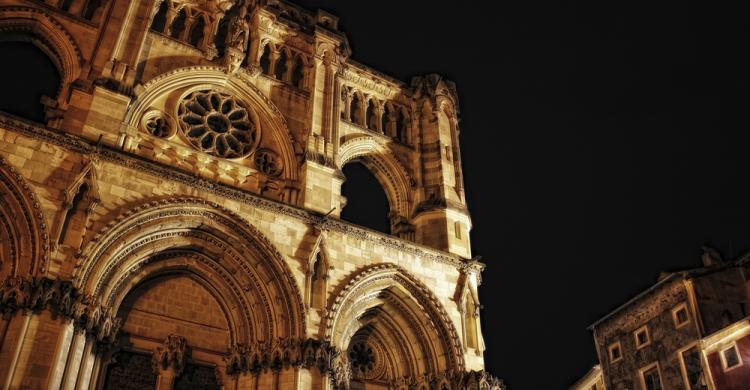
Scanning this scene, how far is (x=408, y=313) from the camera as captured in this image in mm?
17766

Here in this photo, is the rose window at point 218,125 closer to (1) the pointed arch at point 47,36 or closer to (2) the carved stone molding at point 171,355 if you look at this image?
(1) the pointed arch at point 47,36

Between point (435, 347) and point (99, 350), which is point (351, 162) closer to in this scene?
point (435, 347)

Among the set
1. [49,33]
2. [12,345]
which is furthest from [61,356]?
[49,33]

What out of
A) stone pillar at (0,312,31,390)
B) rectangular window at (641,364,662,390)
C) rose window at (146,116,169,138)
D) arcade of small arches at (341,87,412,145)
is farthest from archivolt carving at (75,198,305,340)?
Result: rectangular window at (641,364,662,390)

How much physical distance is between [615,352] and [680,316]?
161 inches

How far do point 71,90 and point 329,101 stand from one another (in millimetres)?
7918

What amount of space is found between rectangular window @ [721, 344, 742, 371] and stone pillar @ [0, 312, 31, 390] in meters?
20.3

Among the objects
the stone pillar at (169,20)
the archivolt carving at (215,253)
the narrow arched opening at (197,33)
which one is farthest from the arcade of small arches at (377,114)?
the archivolt carving at (215,253)

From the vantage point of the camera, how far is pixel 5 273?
40.9 feet

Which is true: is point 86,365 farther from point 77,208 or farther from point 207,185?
point 207,185

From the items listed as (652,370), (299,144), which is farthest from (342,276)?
(652,370)

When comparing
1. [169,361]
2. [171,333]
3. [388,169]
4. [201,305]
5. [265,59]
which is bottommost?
[169,361]

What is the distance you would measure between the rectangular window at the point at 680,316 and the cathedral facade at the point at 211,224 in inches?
337

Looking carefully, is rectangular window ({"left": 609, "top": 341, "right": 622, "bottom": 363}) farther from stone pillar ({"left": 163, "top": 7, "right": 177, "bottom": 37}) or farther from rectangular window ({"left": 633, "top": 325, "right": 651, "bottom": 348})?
stone pillar ({"left": 163, "top": 7, "right": 177, "bottom": 37})
